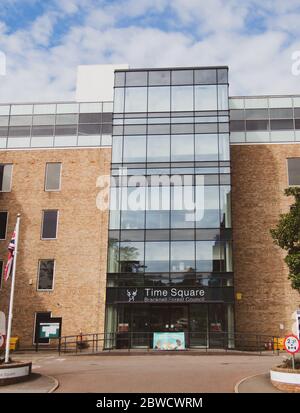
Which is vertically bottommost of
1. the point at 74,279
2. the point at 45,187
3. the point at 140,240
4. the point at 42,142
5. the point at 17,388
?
the point at 17,388

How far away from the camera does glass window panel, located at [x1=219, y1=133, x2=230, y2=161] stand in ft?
95.6

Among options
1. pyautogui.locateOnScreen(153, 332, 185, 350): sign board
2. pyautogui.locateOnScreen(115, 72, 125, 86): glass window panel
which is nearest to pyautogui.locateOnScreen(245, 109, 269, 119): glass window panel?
pyautogui.locateOnScreen(115, 72, 125, 86): glass window panel

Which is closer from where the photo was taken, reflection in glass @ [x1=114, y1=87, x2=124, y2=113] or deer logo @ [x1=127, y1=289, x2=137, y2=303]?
deer logo @ [x1=127, y1=289, x2=137, y2=303]

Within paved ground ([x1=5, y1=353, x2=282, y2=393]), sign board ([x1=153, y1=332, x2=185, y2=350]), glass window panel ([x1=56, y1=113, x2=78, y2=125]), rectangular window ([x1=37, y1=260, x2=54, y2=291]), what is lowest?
paved ground ([x1=5, y1=353, x2=282, y2=393])

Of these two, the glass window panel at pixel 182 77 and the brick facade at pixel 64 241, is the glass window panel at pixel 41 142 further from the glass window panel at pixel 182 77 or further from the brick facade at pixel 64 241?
the glass window panel at pixel 182 77

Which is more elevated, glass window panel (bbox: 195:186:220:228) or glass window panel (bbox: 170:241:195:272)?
glass window panel (bbox: 195:186:220:228)

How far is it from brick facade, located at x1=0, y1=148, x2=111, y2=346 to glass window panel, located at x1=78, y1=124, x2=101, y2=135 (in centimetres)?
136

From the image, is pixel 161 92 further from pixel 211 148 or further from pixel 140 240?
pixel 140 240

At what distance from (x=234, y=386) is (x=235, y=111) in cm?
2252

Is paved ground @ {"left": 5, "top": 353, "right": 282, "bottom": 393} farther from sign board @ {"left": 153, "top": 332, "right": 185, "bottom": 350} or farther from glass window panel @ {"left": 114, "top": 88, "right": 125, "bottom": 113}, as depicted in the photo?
glass window panel @ {"left": 114, "top": 88, "right": 125, "bottom": 113}

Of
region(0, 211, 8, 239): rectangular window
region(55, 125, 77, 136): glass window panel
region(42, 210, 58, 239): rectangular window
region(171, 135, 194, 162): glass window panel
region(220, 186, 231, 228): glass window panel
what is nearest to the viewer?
region(220, 186, 231, 228): glass window panel

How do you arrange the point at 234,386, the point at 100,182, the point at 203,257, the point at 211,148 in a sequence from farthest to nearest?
1. the point at 100,182
2. the point at 211,148
3. the point at 203,257
4. the point at 234,386

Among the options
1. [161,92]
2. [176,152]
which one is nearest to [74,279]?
[176,152]
